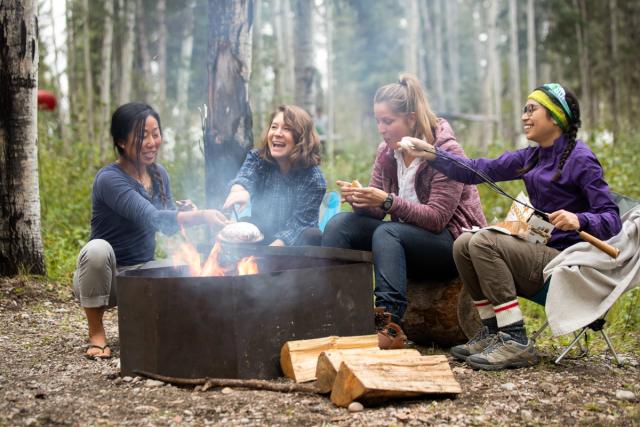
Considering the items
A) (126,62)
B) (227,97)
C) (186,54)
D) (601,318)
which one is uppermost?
(186,54)

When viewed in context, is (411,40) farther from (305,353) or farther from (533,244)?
(305,353)

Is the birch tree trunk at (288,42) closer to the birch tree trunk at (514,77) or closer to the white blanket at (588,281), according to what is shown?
the birch tree trunk at (514,77)

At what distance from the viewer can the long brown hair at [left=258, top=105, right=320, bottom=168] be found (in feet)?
15.3

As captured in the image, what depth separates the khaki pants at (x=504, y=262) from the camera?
385 centimetres

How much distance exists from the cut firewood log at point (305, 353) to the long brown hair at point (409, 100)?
1449mm

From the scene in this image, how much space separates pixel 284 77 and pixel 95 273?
22484mm

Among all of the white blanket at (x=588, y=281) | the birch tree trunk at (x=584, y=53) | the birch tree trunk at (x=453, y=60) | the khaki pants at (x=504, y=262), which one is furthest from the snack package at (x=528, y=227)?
the birch tree trunk at (x=453, y=60)

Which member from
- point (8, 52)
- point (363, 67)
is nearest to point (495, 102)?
point (363, 67)

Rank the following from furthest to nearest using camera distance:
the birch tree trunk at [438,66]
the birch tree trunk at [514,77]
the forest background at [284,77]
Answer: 1. the birch tree trunk at [438,66]
2. the birch tree trunk at [514,77]
3. the forest background at [284,77]

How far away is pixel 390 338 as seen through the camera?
12.6 feet

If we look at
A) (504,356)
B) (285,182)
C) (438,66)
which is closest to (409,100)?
(285,182)

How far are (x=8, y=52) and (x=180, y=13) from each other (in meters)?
17.6

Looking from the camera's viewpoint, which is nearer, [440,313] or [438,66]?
[440,313]

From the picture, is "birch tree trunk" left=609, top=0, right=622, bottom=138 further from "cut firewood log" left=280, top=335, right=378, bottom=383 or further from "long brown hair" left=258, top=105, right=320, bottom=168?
"cut firewood log" left=280, top=335, right=378, bottom=383
